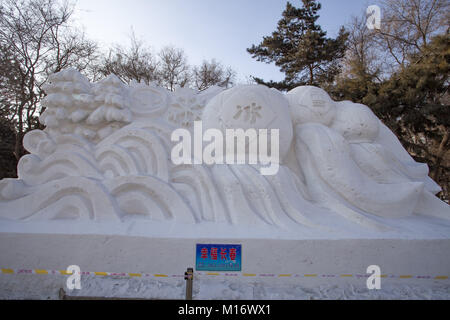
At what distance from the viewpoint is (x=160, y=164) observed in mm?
2242

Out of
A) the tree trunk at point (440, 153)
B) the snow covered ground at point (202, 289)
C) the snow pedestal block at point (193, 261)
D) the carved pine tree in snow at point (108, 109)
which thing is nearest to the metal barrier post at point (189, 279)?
the snow covered ground at point (202, 289)

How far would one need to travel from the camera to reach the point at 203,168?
217cm

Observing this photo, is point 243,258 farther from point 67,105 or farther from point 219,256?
point 67,105

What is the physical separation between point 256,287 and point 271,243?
310 mm

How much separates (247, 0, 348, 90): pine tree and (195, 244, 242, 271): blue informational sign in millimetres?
8468

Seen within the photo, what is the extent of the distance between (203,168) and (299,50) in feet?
27.6

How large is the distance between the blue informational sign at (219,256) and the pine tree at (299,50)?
27.8ft

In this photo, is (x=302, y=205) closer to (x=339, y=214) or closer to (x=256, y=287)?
(x=339, y=214)

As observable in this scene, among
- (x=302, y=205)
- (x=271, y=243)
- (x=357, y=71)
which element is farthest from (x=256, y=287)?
(x=357, y=71)

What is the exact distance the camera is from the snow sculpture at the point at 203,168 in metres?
2.02

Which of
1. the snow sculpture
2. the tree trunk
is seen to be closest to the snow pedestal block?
the snow sculpture

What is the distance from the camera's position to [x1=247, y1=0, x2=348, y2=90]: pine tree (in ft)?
29.1

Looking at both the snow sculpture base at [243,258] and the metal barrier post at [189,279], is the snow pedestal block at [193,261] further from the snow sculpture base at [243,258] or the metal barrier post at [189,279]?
the metal barrier post at [189,279]

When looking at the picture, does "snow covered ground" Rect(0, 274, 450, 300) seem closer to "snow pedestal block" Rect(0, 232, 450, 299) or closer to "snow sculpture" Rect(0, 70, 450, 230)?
"snow pedestal block" Rect(0, 232, 450, 299)
